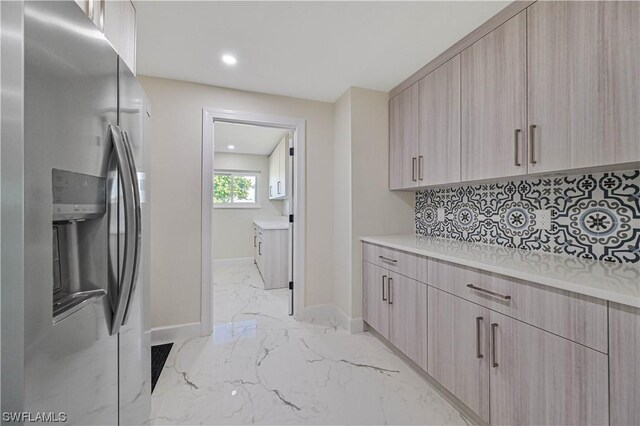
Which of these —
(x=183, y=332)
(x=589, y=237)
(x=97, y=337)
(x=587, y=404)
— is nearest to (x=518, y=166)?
(x=589, y=237)

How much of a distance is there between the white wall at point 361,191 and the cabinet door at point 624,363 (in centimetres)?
169

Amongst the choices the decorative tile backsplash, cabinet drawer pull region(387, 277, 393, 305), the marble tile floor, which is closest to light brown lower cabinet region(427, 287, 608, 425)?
the marble tile floor

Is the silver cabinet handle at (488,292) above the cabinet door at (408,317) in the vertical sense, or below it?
above

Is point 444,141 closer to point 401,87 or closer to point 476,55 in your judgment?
point 476,55

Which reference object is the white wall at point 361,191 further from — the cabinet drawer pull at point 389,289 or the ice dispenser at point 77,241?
the ice dispenser at point 77,241

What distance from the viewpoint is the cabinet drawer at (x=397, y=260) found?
1.74m

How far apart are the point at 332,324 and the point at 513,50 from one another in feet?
8.31

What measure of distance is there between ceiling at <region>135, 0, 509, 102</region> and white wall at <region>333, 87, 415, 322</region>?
0.27 meters

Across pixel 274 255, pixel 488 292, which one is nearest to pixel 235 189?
pixel 274 255

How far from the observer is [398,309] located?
6.39ft

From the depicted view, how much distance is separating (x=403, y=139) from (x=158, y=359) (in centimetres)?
272

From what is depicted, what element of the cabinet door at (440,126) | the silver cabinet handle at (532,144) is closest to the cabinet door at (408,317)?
the cabinet door at (440,126)

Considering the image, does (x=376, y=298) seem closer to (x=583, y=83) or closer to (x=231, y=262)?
(x=583, y=83)

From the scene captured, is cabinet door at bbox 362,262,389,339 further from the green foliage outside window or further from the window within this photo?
the green foliage outside window
